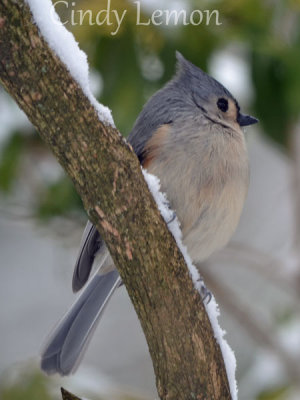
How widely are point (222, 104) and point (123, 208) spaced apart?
0.83m

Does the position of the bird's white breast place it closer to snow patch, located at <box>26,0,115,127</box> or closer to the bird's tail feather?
the bird's tail feather

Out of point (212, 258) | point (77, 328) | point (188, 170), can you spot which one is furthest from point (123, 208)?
point (212, 258)

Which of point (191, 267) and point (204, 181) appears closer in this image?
point (191, 267)

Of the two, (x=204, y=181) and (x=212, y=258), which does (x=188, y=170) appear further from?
(x=212, y=258)

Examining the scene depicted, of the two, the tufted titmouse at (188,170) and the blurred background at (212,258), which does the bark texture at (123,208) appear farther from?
the blurred background at (212,258)

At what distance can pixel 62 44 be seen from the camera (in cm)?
154

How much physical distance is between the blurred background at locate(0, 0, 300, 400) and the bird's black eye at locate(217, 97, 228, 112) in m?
0.54

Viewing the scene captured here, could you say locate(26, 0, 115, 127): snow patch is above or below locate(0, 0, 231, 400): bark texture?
above

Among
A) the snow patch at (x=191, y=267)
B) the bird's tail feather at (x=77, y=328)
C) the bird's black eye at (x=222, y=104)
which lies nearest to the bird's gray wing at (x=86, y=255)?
the bird's tail feather at (x=77, y=328)

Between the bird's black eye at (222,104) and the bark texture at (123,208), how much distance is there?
30.0 inches

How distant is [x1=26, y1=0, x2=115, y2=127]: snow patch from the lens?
150 centimetres

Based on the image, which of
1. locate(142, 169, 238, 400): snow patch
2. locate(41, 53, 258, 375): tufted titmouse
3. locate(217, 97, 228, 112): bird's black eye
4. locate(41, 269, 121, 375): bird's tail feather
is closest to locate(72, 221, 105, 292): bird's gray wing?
locate(41, 53, 258, 375): tufted titmouse

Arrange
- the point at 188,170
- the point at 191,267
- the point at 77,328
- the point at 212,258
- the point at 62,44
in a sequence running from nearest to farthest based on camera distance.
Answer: the point at 62,44, the point at 191,267, the point at 188,170, the point at 77,328, the point at 212,258

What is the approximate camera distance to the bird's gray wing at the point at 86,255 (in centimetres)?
Result: 215
